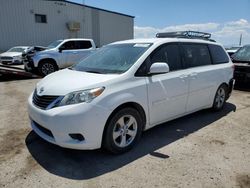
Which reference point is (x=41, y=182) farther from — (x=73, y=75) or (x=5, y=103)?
(x=5, y=103)

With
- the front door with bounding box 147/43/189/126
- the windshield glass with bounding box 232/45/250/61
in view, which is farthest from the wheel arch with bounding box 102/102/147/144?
the windshield glass with bounding box 232/45/250/61

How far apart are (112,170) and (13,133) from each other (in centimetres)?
223

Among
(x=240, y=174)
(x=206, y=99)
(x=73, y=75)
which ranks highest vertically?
(x=73, y=75)

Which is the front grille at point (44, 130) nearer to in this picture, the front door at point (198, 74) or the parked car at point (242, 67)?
the front door at point (198, 74)

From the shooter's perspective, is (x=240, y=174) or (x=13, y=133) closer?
(x=240, y=174)

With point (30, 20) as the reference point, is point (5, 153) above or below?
below

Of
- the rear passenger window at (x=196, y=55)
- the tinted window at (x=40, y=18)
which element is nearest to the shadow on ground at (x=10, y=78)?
the rear passenger window at (x=196, y=55)

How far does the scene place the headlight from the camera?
10.1ft

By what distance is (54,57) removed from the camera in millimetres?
11039

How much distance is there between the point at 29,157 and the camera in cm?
344

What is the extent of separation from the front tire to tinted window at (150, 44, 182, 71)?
3.31 ft

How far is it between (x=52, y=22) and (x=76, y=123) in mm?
24522

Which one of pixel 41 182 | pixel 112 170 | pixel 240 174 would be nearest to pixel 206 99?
pixel 240 174

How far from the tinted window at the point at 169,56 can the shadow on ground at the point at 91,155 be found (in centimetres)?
123
